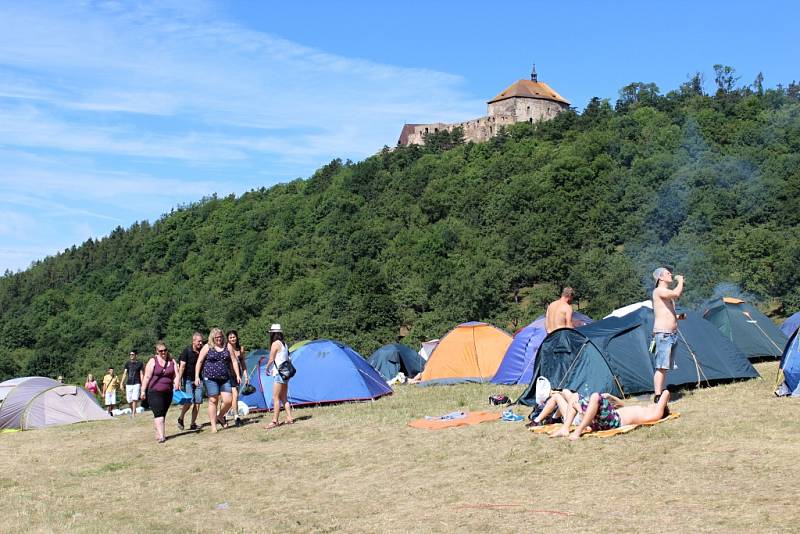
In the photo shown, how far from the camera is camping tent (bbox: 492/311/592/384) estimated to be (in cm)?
1705

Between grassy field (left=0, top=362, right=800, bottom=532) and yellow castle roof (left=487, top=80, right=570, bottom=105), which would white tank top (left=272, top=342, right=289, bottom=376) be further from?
yellow castle roof (left=487, top=80, right=570, bottom=105)

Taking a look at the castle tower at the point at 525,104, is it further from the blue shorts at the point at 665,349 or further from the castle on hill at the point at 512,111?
the blue shorts at the point at 665,349

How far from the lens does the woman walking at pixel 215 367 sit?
12.9 metres

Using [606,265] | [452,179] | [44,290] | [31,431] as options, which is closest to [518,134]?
[452,179]

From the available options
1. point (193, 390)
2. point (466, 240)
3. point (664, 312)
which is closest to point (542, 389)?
point (664, 312)

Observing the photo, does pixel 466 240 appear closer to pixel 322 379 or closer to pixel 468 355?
pixel 468 355

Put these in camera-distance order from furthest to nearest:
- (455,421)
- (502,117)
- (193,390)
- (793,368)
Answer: (502,117), (193,390), (455,421), (793,368)

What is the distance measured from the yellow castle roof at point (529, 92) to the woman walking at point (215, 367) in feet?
372

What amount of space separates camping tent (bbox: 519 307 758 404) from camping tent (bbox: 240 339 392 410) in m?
4.71

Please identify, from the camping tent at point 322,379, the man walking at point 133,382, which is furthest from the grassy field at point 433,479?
the man walking at point 133,382

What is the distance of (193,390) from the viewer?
1345cm

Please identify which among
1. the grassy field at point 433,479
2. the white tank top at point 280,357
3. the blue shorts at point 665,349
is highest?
the white tank top at point 280,357

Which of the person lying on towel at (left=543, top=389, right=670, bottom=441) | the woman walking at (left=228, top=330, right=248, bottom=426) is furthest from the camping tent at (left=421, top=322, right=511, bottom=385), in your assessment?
the person lying on towel at (left=543, top=389, right=670, bottom=441)

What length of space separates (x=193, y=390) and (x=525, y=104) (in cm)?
11369
